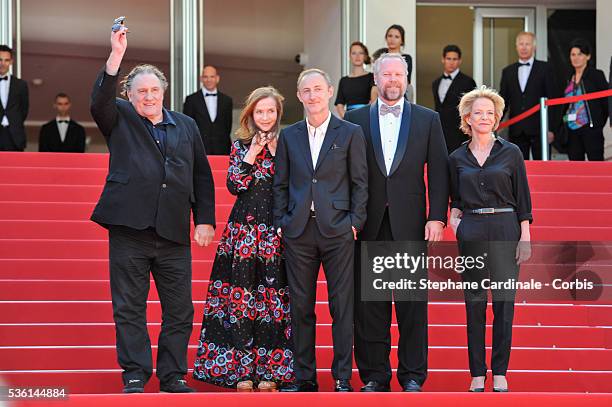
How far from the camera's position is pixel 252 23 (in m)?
18.6

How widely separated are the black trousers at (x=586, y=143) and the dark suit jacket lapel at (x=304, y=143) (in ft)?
21.0

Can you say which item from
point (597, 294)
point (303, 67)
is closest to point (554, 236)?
point (597, 294)

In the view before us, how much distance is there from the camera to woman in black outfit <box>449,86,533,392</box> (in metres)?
6.06

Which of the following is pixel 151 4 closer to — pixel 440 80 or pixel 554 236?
pixel 440 80

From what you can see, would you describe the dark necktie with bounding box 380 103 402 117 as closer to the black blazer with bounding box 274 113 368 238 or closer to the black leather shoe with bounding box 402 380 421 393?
the black blazer with bounding box 274 113 368 238

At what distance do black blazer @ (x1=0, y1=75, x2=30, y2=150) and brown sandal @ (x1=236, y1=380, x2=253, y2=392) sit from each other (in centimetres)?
684

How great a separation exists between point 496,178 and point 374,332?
1.00 m

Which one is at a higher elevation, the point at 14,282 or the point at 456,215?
the point at 456,215

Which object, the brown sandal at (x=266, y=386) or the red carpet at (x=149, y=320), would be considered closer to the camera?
the red carpet at (x=149, y=320)

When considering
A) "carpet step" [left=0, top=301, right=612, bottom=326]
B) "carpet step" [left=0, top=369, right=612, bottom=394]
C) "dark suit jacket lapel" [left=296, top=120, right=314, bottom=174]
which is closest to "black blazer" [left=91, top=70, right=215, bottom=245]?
"dark suit jacket lapel" [left=296, top=120, right=314, bottom=174]

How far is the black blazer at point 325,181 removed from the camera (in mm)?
5988

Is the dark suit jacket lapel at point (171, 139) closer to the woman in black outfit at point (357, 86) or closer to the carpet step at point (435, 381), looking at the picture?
the carpet step at point (435, 381)

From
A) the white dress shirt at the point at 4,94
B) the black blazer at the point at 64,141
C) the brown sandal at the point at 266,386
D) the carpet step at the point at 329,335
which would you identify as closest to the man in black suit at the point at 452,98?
the white dress shirt at the point at 4,94

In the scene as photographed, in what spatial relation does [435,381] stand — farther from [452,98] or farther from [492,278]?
[452,98]
